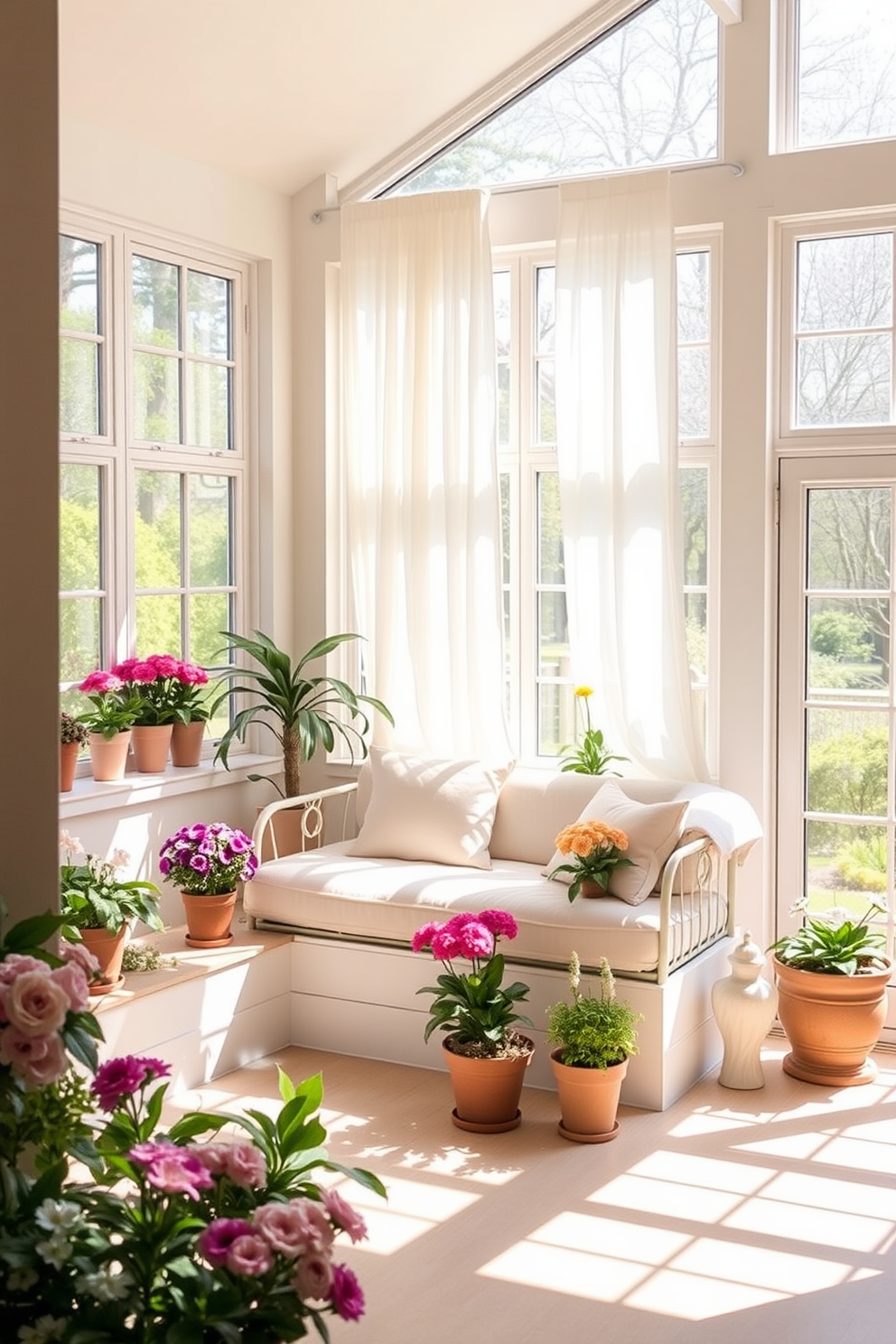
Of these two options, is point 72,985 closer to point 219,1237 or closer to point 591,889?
point 219,1237

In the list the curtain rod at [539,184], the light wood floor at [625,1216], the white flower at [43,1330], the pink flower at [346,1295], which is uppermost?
the curtain rod at [539,184]

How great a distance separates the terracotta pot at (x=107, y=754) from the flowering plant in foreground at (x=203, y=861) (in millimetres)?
343

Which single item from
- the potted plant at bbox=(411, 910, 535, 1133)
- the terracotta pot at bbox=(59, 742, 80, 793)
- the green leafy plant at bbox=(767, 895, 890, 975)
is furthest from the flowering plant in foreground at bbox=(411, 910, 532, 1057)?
the terracotta pot at bbox=(59, 742, 80, 793)

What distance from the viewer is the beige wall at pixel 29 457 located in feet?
7.47

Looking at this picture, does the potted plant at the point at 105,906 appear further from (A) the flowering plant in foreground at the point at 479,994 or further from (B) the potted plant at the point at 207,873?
(A) the flowering plant in foreground at the point at 479,994

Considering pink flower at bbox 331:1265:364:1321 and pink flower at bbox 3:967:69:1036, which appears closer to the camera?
pink flower at bbox 331:1265:364:1321

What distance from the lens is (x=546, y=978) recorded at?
4.66 meters

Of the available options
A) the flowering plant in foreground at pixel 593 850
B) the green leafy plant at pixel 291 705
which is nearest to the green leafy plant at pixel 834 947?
the flowering plant in foreground at pixel 593 850

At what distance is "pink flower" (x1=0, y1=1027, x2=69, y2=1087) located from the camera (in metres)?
1.98

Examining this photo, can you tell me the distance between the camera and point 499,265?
573cm

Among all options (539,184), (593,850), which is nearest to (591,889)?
(593,850)

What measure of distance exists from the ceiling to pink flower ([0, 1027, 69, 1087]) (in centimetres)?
353

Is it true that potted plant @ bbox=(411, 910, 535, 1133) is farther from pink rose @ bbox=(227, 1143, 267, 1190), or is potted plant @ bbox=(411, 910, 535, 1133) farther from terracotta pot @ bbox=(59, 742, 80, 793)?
pink rose @ bbox=(227, 1143, 267, 1190)

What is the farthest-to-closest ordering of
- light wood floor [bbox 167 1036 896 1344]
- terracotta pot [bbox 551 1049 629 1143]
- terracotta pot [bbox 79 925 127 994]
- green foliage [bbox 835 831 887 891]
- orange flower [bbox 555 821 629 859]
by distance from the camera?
green foliage [bbox 835 831 887 891] → orange flower [bbox 555 821 629 859] → terracotta pot [bbox 79 925 127 994] → terracotta pot [bbox 551 1049 629 1143] → light wood floor [bbox 167 1036 896 1344]
